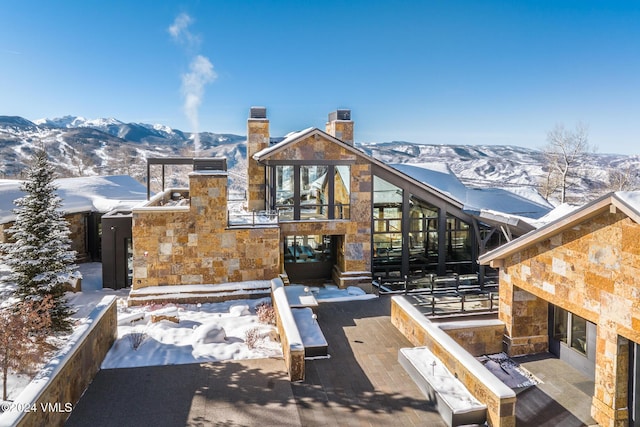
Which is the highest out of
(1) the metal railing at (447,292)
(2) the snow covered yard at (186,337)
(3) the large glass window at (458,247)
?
(3) the large glass window at (458,247)

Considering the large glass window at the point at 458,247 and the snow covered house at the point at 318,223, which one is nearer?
the snow covered house at the point at 318,223

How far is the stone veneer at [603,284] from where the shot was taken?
22.8ft

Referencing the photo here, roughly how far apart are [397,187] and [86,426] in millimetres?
12703

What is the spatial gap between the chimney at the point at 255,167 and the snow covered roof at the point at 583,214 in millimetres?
10947

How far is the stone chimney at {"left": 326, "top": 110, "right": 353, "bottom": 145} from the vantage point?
1878cm

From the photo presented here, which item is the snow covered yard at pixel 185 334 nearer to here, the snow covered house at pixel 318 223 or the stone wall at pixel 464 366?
the snow covered house at pixel 318 223

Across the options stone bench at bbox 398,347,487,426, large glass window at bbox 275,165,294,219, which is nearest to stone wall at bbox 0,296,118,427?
stone bench at bbox 398,347,487,426

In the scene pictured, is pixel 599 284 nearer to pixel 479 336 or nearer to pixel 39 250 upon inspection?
pixel 479 336

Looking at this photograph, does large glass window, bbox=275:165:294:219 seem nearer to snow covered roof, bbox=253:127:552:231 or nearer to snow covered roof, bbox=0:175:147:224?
snow covered roof, bbox=253:127:552:231

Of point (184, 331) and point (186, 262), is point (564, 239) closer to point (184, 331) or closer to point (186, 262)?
point (184, 331)

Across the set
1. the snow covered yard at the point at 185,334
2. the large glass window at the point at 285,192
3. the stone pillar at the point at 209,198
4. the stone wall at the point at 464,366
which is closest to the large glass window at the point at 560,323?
the stone wall at the point at 464,366

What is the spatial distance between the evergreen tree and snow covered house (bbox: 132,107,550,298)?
279 centimetres

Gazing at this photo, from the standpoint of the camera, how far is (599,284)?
758cm

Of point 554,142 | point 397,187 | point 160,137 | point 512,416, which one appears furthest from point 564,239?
point 160,137
